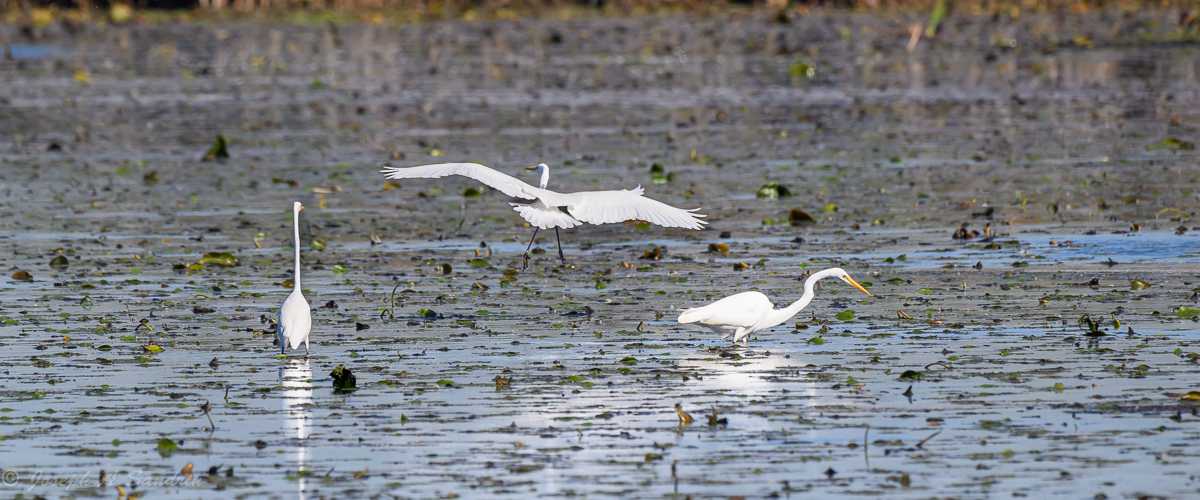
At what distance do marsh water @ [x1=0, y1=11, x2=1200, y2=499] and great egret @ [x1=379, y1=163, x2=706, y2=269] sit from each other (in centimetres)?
65

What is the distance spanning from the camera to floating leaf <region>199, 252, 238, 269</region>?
14.0 metres

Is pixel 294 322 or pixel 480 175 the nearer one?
pixel 294 322

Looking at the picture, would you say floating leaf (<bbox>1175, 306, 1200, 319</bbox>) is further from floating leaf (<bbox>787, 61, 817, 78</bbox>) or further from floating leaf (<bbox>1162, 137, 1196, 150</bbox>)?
floating leaf (<bbox>787, 61, 817, 78</bbox>)

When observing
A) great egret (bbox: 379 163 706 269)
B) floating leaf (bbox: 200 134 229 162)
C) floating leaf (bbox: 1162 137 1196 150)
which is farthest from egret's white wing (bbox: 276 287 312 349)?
floating leaf (bbox: 1162 137 1196 150)

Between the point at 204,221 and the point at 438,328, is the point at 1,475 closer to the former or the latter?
the point at 438,328

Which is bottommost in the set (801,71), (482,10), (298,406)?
(298,406)

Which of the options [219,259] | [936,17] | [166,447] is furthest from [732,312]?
[936,17]

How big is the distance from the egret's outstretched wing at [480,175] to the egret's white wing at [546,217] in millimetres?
111

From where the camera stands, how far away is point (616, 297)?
1201 cm

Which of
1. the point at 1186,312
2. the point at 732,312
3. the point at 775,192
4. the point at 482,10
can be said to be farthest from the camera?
the point at 482,10

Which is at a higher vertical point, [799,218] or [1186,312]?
[799,218]

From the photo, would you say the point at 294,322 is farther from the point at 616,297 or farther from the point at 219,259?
the point at 219,259

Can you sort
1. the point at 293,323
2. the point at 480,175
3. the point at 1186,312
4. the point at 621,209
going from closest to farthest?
1. the point at 293,323
2. the point at 1186,312
3. the point at 621,209
4. the point at 480,175

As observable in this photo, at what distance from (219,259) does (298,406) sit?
563 centimetres
